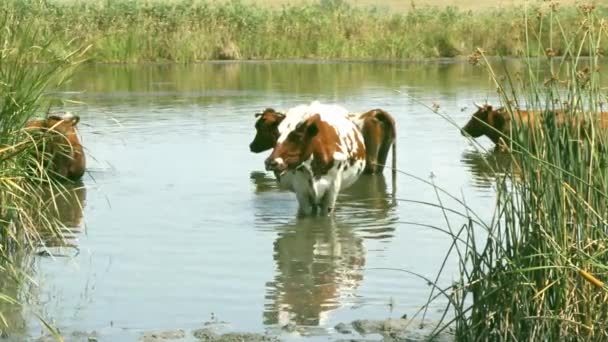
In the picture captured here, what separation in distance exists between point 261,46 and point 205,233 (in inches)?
1131

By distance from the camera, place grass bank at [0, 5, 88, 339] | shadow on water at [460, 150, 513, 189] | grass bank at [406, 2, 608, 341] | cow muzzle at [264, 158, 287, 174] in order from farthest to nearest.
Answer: shadow on water at [460, 150, 513, 189]
cow muzzle at [264, 158, 287, 174]
grass bank at [0, 5, 88, 339]
grass bank at [406, 2, 608, 341]

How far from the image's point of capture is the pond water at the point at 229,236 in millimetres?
10109

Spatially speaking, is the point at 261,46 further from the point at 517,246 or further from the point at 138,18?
the point at 517,246

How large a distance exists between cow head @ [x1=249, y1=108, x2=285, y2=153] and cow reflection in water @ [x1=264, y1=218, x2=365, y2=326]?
2534mm

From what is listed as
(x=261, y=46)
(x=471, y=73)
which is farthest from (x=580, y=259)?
(x=261, y=46)

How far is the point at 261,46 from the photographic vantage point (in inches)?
1650

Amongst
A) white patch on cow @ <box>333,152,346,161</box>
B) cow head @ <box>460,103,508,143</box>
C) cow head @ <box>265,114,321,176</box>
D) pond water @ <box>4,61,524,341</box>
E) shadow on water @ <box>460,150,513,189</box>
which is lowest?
shadow on water @ <box>460,150,513,189</box>

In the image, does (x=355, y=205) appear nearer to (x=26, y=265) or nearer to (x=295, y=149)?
(x=295, y=149)

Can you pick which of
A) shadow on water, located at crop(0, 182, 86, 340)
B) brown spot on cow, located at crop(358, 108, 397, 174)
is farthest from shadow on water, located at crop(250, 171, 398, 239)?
shadow on water, located at crop(0, 182, 86, 340)

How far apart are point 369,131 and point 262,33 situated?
26.1 metres

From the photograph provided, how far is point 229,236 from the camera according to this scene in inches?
523

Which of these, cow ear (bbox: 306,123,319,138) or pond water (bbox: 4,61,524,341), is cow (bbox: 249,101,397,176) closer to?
pond water (bbox: 4,61,524,341)

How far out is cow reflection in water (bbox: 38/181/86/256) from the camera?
11932 mm

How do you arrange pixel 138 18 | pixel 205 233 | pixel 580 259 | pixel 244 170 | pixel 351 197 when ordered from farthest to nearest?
pixel 138 18
pixel 244 170
pixel 351 197
pixel 205 233
pixel 580 259
